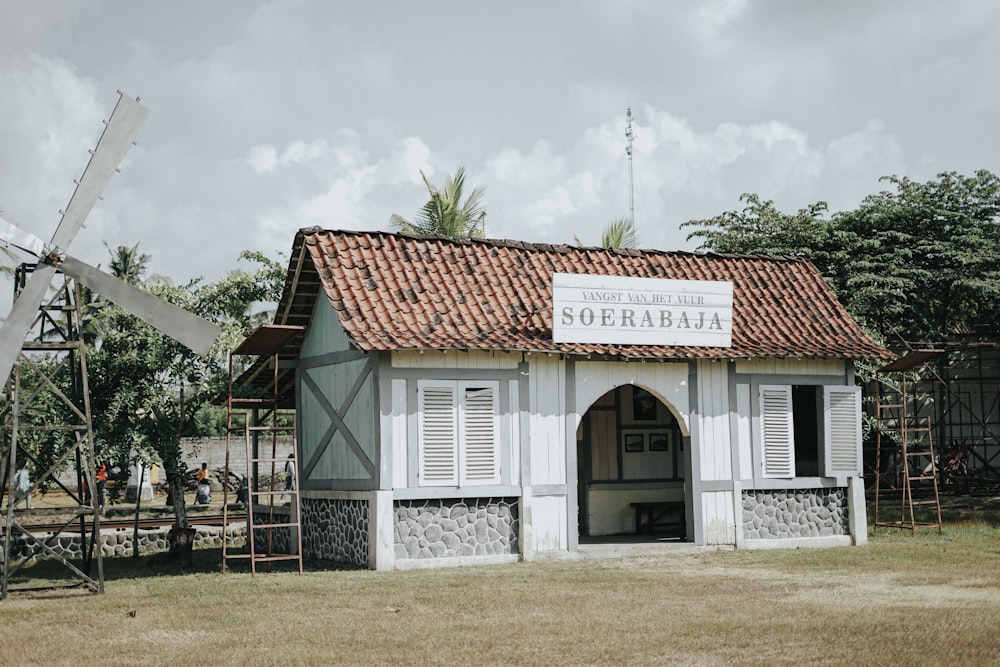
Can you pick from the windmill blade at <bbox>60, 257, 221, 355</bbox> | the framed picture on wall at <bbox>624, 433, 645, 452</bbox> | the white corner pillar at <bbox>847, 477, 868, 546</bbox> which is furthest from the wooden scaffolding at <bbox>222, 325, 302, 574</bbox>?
the white corner pillar at <bbox>847, 477, 868, 546</bbox>

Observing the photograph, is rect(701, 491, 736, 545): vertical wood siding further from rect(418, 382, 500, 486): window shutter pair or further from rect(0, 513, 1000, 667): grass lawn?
rect(418, 382, 500, 486): window shutter pair

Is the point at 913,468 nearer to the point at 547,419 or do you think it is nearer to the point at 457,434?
the point at 547,419

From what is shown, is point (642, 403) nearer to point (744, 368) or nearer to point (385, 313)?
point (744, 368)

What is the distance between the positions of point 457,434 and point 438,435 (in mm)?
279

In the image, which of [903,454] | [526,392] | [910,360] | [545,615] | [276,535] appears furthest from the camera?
[903,454]

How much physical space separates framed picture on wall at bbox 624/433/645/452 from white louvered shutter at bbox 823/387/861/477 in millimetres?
3343

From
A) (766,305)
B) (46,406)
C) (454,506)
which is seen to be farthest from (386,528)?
(766,305)

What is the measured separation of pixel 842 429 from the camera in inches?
753

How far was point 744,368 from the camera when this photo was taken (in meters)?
18.5

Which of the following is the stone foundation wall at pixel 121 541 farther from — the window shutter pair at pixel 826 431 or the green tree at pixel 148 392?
the window shutter pair at pixel 826 431

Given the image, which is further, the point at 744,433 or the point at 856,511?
the point at 856,511

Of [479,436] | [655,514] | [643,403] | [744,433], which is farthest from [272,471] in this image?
[744,433]

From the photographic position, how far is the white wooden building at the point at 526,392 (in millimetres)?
16156

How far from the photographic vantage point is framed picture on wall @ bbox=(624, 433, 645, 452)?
20984mm
